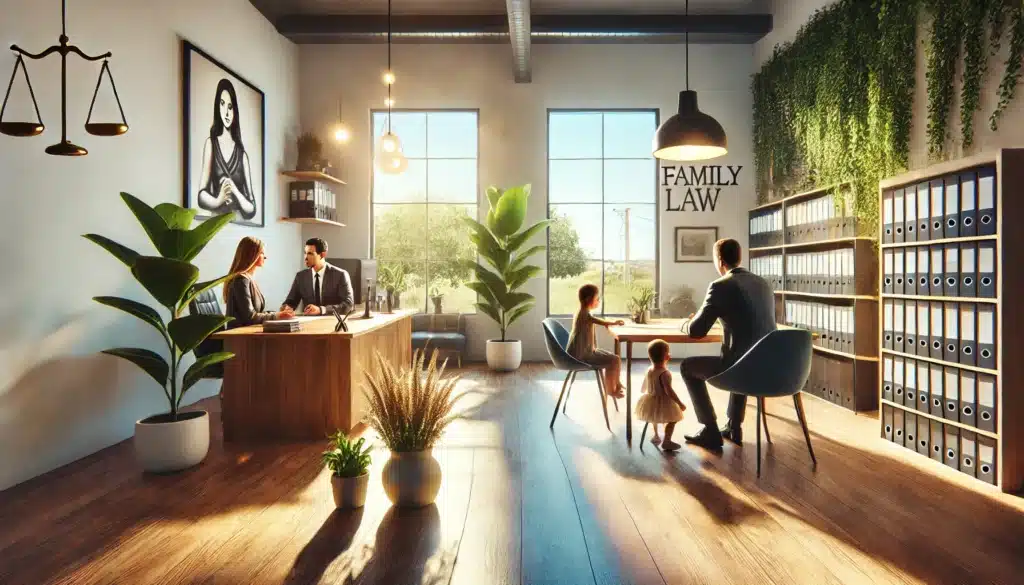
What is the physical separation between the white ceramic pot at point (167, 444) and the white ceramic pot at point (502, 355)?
3.97 m

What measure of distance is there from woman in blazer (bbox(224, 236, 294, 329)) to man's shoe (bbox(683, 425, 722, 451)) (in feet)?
9.54

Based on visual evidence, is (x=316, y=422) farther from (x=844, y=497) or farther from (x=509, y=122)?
(x=509, y=122)

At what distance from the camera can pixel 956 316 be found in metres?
3.46

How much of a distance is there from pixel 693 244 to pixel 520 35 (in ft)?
10.8

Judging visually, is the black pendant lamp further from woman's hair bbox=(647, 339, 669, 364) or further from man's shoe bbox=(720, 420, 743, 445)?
man's shoe bbox=(720, 420, 743, 445)

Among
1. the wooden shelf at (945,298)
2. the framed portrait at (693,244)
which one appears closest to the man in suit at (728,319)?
the wooden shelf at (945,298)

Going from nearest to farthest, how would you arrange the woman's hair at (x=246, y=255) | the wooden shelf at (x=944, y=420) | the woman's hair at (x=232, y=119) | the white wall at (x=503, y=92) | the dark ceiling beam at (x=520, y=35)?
the wooden shelf at (x=944, y=420) < the woman's hair at (x=246, y=255) < the woman's hair at (x=232, y=119) < the dark ceiling beam at (x=520, y=35) < the white wall at (x=503, y=92)

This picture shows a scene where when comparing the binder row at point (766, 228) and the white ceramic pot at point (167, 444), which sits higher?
the binder row at point (766, 228)

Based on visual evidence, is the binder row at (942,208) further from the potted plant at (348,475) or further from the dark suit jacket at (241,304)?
the dark suit jacket at (241,304)

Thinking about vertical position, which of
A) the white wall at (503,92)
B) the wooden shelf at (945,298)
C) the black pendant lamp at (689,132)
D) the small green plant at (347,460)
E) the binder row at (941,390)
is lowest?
the small green plant at (347,460)

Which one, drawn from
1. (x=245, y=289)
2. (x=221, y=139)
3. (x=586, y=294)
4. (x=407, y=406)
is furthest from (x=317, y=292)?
(x=407, y=406)

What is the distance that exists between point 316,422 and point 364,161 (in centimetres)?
454

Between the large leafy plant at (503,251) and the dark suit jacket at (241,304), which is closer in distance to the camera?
the dark suit jacket at (241,304)

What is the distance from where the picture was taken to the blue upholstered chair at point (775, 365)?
341cm
